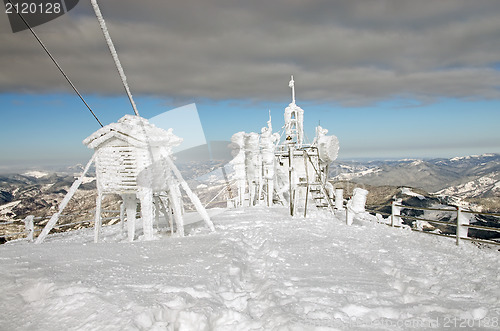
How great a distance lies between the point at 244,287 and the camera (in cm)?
593

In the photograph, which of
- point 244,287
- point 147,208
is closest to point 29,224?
point 147,208

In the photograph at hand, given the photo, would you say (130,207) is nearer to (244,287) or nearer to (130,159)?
(130,159)

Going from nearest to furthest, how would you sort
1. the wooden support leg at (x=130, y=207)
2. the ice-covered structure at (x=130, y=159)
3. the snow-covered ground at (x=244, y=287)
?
the snow-covered ground at (x=244, y=287)
the ice-covered structure at (x=130, y=159)
the wooden support leg at (x=130, y=207)

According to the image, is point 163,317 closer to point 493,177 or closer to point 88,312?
point 88,312

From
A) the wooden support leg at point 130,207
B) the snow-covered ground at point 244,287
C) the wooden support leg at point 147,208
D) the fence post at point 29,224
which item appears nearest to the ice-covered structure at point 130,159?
the wooden support leg at point 147,208

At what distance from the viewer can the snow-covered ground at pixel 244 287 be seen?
13.3 ft

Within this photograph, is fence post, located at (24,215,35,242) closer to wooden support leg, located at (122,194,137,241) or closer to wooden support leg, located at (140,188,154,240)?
wooden support leg, located at (122,194,137,241)

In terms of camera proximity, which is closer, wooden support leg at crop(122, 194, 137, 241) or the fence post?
wooden support leg at crop(122, 194, 137, 241)

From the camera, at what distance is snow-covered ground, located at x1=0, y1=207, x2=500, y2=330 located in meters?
4.06

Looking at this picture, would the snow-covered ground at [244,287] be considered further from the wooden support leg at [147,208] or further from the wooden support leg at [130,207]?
the wooden support leg at [130,207]

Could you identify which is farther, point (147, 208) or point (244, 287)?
point (147, 208)

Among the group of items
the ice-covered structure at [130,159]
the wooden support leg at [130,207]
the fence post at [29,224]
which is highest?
the ice-covered structure at [130,159]

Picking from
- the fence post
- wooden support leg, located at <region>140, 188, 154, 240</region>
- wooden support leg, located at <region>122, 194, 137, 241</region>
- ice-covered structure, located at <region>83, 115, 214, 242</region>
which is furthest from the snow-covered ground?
the fence post

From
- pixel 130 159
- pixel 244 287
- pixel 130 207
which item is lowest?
pixel 244 287
